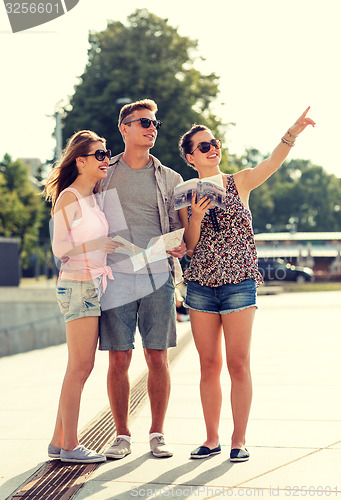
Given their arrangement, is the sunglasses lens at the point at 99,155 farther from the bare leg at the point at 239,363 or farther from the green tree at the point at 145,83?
the green tree at the point at 145,83

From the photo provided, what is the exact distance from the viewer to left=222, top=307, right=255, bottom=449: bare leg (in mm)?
4098

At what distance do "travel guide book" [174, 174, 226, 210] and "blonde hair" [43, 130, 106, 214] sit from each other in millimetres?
646

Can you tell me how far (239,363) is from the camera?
13.6 feet

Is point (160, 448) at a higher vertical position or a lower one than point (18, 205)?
lower

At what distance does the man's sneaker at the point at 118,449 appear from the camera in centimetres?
414

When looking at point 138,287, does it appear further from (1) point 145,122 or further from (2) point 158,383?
(1) point 145,122

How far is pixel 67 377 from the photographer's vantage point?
410cm

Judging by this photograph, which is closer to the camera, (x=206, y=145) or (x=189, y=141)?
(x=206, y=145)

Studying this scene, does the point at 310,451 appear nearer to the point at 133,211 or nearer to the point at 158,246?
the point at 158,246

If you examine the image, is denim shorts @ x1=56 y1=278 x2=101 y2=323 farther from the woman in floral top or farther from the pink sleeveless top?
the woman in floral top

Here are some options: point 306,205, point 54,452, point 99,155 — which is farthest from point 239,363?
point 306,205

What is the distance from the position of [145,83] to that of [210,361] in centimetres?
2765

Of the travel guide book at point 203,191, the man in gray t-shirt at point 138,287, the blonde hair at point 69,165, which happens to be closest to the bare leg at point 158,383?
the man in gray t-shirt at point 138,287

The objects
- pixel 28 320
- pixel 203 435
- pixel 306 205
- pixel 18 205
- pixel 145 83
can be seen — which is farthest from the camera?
pixel 306 205
